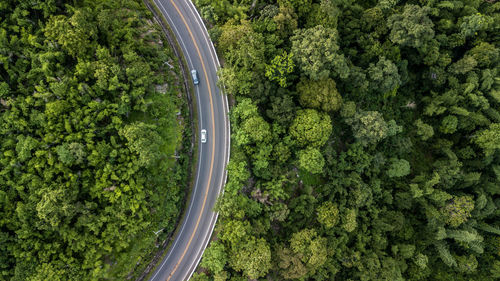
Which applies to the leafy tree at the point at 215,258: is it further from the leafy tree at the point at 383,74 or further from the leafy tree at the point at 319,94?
the leafy tree at the point at 383,74

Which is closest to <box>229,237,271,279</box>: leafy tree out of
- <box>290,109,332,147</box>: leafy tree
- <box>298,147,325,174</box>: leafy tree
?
<box>298,147,325,174</box>: leafy tree

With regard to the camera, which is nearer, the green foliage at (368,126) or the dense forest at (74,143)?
the dense forest at (74,143)

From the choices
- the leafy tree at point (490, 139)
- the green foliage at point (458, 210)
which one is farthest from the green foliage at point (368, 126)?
the leafy tree at point (490, 139)

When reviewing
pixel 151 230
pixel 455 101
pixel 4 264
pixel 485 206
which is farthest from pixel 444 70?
pixel 4 264

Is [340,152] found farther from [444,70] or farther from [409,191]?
[444,70]

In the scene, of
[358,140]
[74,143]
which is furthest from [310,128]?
[74,143]

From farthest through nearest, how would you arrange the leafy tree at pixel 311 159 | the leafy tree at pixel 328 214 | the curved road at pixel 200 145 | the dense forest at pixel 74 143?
the curved road at pixel 200 145 → the leafy tree at pixel 328 214 → the leafy tree at pixel 311 159 → the dense forest at pixel 74 143

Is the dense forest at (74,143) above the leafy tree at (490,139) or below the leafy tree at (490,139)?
above

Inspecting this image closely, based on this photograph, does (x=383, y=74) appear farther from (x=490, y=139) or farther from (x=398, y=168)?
(x=490, y=139)
